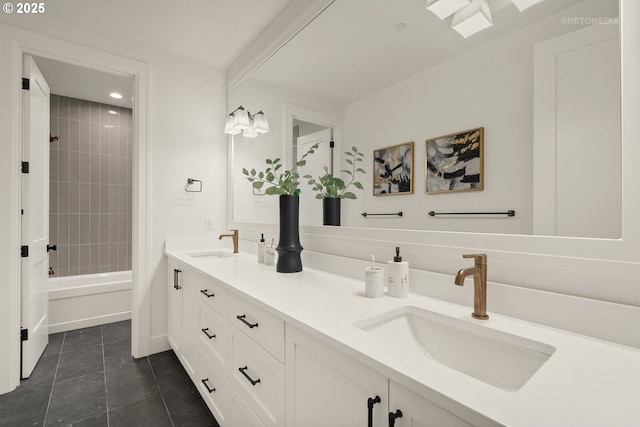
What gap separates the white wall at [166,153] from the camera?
1.87m

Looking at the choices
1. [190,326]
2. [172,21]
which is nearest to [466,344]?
[190,326]

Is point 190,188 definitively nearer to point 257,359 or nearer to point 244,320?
point 244,320

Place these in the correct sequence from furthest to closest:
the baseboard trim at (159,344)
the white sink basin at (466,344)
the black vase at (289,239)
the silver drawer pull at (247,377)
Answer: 1. the baseboard trim at (159,344)
2. the black vase at (289,239)
3. the silver drawer pull at (247,377)
4. the white sink basin at (466,344)

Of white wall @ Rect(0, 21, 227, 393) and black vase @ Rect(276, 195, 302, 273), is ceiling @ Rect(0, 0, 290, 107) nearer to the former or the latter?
white wall @ Rect(0, 21, 227, 393)

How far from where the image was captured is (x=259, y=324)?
1.08 m

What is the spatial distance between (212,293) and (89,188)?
10.0 feet

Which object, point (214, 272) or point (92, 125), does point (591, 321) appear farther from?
point (92, 125)

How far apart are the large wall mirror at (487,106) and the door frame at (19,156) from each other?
52.9 inches

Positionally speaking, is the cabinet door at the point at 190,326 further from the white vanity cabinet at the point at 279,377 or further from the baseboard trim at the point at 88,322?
the baseboard trim at the point at 88,322

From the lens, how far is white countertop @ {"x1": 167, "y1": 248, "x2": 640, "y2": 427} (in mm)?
472

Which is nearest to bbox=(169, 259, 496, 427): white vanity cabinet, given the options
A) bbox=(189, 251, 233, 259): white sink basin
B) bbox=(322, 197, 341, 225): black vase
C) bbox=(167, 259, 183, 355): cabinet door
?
bbox=(167, 259, 183, 355): cabinet door

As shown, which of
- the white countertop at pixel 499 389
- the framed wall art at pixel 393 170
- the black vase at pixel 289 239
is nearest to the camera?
the white countertop at pixel 499 389

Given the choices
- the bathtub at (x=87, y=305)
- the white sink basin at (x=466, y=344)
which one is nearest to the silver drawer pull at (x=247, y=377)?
the white sink basin at (x=466, y=344)

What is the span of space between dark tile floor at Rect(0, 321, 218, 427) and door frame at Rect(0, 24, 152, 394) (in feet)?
0.53
